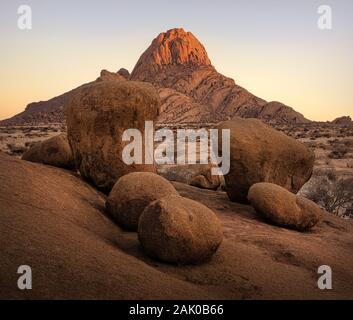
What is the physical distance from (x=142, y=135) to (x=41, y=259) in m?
4.59

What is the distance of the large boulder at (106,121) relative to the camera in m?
7.93

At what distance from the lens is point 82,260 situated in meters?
4.19

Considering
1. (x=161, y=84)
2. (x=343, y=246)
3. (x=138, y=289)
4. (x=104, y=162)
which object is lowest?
(x=343, y=246)

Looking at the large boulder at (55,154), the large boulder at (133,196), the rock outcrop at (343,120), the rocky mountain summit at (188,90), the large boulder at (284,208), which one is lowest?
the large boulder at (284,208)

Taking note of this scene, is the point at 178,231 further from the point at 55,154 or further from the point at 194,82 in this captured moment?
the point at 194,82

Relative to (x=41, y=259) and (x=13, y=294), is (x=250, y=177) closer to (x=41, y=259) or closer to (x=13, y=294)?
(x=41, y=259)

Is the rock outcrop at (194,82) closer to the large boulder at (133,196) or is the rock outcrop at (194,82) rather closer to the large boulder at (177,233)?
the large boulder at (133,196)

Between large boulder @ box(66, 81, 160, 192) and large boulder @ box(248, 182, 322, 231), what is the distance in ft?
9.13

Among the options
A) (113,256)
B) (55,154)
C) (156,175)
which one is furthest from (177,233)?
(55,154)

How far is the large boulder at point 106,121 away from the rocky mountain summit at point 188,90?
237ft

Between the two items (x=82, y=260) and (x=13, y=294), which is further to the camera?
(x=82, y=260)

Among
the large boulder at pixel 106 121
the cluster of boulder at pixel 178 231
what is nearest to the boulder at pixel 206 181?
the large boulder at pixel 106 121

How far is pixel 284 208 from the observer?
818 centimetres
